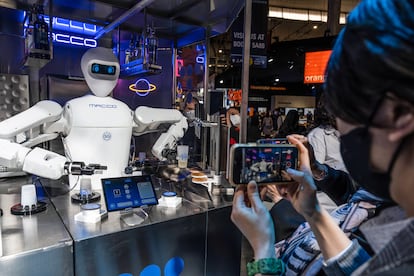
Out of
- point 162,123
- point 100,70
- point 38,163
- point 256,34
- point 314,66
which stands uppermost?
point 256,34

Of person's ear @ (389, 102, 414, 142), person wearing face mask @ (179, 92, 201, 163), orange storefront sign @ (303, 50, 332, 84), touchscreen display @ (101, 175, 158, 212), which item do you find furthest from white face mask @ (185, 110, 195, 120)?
orange storefront sign @ (303, 50, 332, 84)

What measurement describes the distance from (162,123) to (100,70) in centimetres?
50

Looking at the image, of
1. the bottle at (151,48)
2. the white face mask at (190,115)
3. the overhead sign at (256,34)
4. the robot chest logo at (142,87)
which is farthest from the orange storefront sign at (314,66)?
the bottle at (151,48)

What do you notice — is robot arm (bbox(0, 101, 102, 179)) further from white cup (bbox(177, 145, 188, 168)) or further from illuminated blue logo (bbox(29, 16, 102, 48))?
illuminated blue logo (bbox(29, 16, 102, 48))

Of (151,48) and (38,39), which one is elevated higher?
(151,48)

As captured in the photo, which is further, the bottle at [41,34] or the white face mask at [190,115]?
the white face mask at [190,115]

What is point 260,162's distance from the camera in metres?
0.86

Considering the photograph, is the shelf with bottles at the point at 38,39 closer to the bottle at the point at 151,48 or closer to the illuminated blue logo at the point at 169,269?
the bottle at the point at 151,48

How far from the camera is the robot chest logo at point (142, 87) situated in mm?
3145

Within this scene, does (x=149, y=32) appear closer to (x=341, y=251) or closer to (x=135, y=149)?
(x=135, y=149)

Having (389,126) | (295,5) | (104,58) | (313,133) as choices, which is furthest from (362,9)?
(295,5)

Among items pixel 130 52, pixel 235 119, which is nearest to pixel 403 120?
pixel 235 119

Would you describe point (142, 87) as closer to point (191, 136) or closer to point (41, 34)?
point (191, 136)

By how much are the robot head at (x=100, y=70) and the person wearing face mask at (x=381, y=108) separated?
146 centimetres
